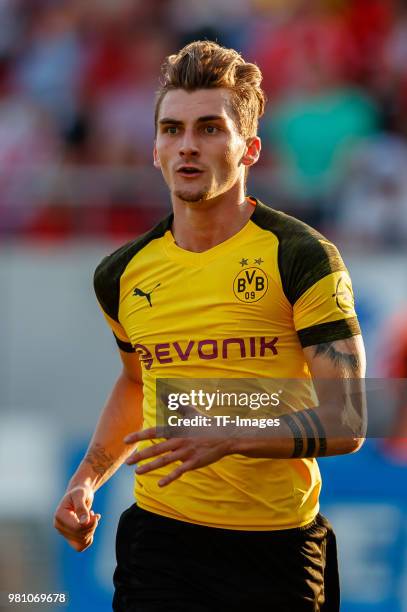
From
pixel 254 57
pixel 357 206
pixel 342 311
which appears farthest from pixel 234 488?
pixel 254 57

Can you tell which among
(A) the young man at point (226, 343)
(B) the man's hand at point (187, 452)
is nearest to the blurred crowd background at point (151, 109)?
(A) the young man at point (226, 343)

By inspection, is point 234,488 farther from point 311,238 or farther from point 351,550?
point 351,550

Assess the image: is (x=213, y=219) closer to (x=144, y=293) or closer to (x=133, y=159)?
(x=144, y=293)

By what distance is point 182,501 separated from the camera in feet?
14.2

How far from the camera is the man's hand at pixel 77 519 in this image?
443cm

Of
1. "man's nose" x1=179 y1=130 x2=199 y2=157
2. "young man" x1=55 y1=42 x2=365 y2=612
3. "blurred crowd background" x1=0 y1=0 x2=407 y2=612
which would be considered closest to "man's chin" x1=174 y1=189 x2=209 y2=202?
"young man" x1=55 y1=42 x2=365 y2=612

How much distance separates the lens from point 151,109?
10266 mm

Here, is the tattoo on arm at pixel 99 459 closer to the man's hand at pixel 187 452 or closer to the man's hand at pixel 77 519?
the man's hand at pixel 77 519

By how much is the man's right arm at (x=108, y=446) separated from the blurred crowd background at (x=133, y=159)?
303 centimetres

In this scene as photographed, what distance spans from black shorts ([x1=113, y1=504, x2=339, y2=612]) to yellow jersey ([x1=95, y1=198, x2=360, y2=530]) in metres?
0.05

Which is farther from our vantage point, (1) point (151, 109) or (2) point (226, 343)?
Result: (1) point (151, 109)

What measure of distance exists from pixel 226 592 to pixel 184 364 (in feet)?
2.52

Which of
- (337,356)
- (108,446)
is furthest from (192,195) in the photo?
(108,446)

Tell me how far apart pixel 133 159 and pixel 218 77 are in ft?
18.8
